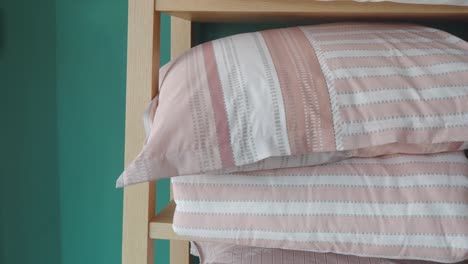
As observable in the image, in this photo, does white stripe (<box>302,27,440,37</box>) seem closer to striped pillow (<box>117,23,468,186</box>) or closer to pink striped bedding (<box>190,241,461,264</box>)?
striped pillow (<box>117,23,468,186</box>)

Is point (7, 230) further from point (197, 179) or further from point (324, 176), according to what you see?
point (324, 176)

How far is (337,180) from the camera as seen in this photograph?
0.73 meters

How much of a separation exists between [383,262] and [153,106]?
0.47 metres

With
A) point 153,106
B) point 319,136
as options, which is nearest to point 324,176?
point 319,136

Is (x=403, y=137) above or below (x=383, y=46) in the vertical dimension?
below

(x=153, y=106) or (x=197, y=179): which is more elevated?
(x=153, y=106)

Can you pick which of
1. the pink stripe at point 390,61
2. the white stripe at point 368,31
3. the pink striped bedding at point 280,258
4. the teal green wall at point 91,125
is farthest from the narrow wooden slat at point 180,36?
the pink stripe at point 390,61

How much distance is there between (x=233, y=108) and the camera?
683mm

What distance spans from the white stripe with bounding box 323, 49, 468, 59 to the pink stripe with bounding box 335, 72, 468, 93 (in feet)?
0.15

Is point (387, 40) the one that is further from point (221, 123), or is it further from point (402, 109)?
point (221, 123)

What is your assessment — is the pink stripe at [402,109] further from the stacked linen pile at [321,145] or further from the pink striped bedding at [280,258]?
the pink striped bedding at [280,258]

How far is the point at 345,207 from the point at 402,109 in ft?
0.54

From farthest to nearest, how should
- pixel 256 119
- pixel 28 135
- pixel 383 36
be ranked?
1. pixel 28 135
2. pixel 383 36
3. pixel 256 119

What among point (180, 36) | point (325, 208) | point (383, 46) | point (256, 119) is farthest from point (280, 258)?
point (180, 36)
